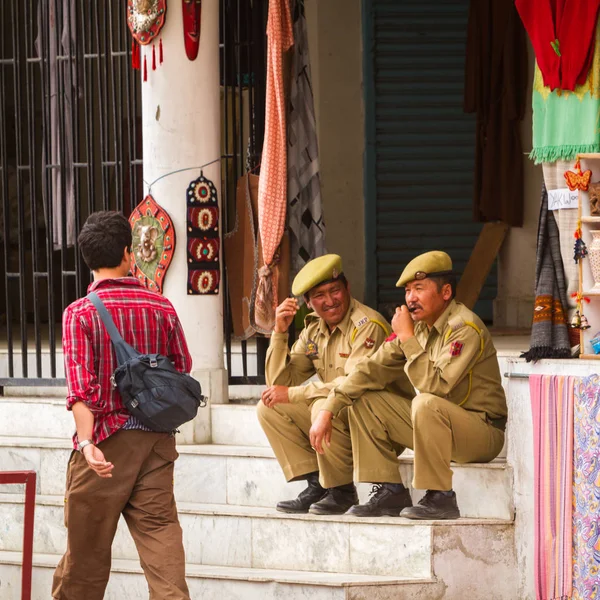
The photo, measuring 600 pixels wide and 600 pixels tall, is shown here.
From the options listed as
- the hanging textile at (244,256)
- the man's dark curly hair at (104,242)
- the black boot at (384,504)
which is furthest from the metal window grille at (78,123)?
the man's dark curly hair at (104,242)

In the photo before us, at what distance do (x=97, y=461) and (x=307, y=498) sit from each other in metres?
1.96

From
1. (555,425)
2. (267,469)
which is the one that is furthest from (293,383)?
(555,425)

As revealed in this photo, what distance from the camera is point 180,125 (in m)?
7.50

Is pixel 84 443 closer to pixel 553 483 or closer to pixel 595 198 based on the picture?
pixel 553 483

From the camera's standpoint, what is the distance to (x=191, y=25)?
7.46 m

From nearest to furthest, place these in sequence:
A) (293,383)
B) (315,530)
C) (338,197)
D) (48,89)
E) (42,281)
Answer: (315,530)
(293,383)
(48,89)
(338,197)
(42,281)

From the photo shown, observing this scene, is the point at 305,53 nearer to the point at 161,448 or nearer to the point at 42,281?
the point at 161,448

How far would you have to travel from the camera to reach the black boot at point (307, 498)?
259 inches

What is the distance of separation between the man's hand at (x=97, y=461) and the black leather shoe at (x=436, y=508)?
5.97 feet

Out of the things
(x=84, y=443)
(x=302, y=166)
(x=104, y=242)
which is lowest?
(x=84, y=443)

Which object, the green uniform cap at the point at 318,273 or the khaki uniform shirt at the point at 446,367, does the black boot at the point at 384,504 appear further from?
the green uniform cap at the point at 318,273

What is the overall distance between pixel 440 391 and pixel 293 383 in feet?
3.34

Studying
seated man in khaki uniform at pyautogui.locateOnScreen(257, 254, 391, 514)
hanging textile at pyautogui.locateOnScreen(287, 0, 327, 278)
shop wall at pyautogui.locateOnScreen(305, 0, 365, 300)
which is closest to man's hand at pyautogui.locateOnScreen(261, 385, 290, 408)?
seated man in khaki uniform at pyautogui.locateOnScreen(257, 254, 391, 514)

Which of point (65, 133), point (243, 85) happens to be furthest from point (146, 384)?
point (65, 133)
